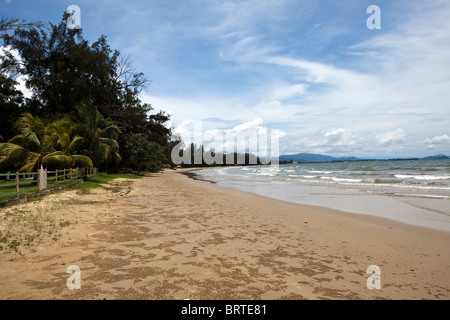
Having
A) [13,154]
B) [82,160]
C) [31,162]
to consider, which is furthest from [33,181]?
[82,160]

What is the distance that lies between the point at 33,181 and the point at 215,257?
8653 millimetres

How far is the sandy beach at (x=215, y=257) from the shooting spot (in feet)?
11.3

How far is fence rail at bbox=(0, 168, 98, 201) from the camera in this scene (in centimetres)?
909

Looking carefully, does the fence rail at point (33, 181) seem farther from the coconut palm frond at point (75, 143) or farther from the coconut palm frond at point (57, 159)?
the coconut palm frond at point (75, 143)

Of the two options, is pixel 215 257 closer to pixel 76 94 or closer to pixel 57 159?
pixel 57 159

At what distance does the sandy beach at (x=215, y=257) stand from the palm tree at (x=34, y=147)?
6590 mm

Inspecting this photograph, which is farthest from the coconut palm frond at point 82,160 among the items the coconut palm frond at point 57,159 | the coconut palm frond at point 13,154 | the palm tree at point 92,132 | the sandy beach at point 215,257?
the sandy beach at point 215,257

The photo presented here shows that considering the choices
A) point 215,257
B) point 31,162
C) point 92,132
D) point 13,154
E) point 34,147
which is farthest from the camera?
point 92,132

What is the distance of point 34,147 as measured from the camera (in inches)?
563

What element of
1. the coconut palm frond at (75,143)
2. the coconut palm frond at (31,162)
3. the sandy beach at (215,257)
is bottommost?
the sandy beach at (215,257)

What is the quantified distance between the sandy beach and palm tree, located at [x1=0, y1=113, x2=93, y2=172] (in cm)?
659

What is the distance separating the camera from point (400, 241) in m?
6.06
